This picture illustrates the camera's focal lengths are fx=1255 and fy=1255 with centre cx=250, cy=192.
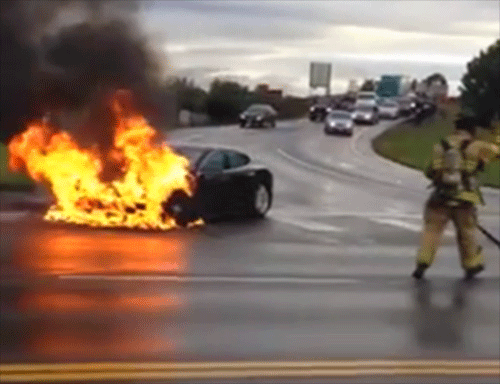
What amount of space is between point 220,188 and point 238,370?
11.1 m

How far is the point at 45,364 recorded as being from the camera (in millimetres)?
7152

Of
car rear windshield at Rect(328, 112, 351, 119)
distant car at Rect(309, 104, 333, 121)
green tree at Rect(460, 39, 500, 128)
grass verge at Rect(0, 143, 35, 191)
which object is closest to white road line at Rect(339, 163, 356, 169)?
grass verge at Rect(0, 143, 35, 191)

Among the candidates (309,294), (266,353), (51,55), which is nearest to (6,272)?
(309,294)

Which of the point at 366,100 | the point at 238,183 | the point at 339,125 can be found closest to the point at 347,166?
the point at 238,183

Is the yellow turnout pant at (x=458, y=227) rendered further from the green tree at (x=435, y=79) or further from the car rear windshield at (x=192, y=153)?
the green tree at (x=435, y=79)

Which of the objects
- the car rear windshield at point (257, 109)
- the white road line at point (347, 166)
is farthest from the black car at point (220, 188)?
the car rear windshield at point (257, 109)

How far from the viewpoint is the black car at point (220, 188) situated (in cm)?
1723

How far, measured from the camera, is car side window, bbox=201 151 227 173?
59.2ft

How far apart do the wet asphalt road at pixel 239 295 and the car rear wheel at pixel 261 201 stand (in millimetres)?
517

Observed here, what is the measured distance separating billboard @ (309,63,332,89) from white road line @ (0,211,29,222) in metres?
96.7

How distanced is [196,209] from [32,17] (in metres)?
3.44

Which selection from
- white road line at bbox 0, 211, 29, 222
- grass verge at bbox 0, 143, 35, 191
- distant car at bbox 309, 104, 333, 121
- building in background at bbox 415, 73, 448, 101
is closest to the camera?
white road line at bbox 0, 211, 29, 222

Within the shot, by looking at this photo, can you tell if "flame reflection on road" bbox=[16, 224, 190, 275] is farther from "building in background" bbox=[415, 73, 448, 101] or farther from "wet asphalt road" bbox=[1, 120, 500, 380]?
"building in background" bbox=[415, 73, 448, 101]

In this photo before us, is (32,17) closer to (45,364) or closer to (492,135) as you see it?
(492,135)
